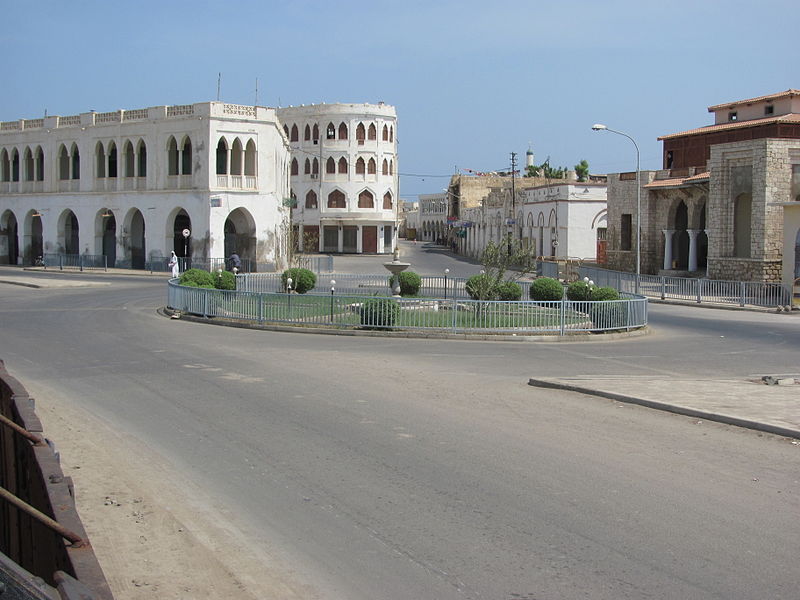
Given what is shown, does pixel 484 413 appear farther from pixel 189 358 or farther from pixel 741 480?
pixel 189 358

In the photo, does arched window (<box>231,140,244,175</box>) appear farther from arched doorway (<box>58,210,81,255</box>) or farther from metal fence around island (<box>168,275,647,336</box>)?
metal fence around island (<box>168,275,647,336</box>)

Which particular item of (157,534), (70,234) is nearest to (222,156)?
(70,234)

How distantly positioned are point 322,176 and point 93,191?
30.4 metres

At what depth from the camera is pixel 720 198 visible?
42.0 m

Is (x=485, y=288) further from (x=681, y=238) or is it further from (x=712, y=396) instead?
(x=681, y=238)

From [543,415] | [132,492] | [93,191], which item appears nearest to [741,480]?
[543,415]

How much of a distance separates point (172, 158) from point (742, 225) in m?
30.9

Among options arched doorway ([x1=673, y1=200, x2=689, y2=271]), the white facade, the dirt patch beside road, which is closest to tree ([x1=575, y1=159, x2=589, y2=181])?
the white facade

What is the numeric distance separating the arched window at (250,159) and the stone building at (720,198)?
834 inches

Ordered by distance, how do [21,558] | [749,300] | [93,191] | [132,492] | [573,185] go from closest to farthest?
[21,558] → [132,492] → [749,300] → [93,191] → [573,185]

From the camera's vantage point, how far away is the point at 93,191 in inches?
2174

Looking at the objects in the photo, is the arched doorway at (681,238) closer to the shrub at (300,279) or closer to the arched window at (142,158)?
the shrub at (300,279)

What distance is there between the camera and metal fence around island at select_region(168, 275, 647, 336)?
2208 centimetres

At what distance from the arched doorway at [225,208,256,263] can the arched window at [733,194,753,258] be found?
25767mm
